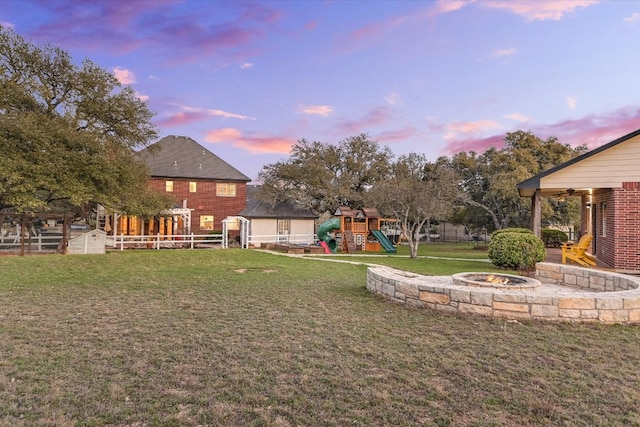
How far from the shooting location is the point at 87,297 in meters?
7.31

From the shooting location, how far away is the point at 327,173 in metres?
28.5

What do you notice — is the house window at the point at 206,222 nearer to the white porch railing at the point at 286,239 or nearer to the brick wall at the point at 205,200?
the brick wall at the point at 205,200

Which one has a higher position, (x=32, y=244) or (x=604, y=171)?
(x=604, y=171)

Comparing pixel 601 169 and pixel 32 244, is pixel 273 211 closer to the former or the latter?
pixel 32 244

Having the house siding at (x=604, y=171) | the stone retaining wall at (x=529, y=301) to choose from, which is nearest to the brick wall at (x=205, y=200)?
the house siding at (x=604, y=171)

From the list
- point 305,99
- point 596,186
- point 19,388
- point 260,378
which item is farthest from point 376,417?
point 305,99

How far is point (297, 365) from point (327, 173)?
25075 mm

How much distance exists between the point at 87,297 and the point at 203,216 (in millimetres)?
21602

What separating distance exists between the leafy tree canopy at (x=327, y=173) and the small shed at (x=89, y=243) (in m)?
12.1

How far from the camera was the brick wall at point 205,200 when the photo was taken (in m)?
27.5

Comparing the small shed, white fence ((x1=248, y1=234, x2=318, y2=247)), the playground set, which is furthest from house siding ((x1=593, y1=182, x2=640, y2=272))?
the small shed

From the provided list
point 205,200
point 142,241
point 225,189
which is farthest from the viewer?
point 225,189

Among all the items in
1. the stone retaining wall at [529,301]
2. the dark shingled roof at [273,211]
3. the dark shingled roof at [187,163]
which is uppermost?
the dark shingled roof at [187,163]

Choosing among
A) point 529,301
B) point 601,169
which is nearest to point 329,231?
point 601,169
